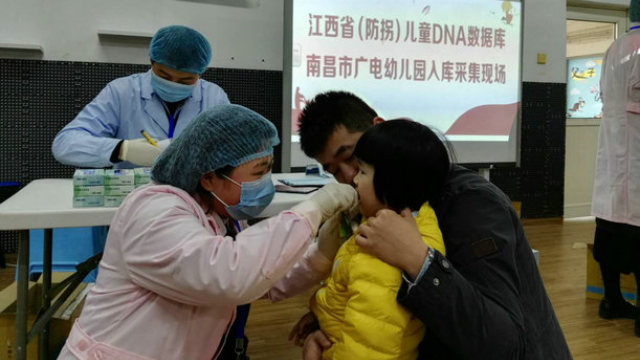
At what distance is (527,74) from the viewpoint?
207 inches

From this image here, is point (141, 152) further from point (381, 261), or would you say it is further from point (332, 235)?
point (381, 261)

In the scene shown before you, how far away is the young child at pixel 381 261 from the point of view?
87cm

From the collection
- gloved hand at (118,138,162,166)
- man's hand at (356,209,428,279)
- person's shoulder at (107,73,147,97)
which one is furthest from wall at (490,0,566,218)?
man's hand at (356,209,428,279)

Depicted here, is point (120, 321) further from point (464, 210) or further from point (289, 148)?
point (289, 148)

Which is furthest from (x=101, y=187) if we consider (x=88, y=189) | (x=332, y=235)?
(x=332, y=235)

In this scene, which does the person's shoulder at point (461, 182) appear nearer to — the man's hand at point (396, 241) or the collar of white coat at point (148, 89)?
→ the man's hand at point (396, 241)

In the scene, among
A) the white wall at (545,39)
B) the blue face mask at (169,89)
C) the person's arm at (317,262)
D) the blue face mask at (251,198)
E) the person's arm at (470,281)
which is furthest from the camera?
the white wall at (545,39)

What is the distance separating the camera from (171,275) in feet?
2.94

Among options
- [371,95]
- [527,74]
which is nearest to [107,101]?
[371,95]

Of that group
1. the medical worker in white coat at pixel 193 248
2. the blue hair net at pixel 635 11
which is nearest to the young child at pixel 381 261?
the medical worker in white coat at pixel 193 248

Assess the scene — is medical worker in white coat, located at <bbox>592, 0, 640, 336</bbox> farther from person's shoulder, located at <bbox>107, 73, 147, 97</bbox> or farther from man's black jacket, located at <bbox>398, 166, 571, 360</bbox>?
person's shoulder, located at <bbox>107, 73, 147, 97</bbox>

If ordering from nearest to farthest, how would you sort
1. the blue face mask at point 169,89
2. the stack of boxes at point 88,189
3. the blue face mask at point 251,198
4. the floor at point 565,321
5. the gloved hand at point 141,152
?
1. the blue face mask at point 251,198
2. the stack of boxes at point 88,189
3. the gloved hand at point 141,152
4. the blue face mask at point 169,89
5. the floor at point 565,321

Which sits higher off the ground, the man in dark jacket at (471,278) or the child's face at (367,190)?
the child's face at (367,190)

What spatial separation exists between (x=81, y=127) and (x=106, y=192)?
759 mm
